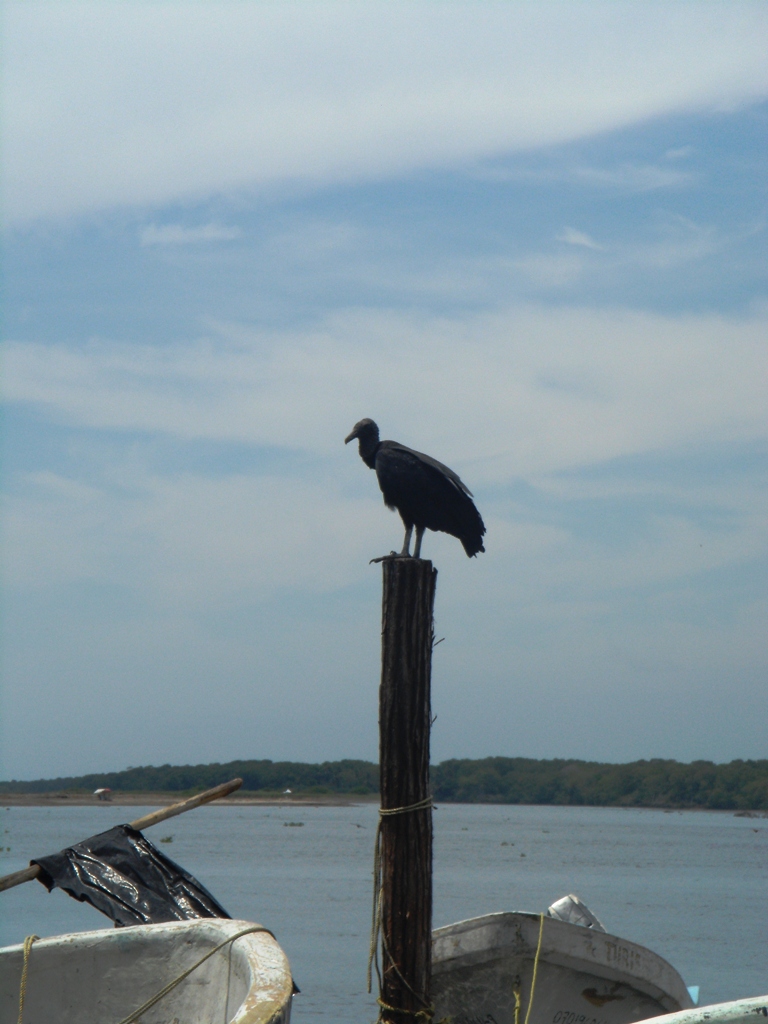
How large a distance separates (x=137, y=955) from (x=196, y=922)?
31 cm

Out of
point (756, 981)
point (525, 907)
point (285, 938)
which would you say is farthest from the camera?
point (525, 907)

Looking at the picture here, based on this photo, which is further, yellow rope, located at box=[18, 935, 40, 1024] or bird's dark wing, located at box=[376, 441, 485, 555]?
bird's dark wing, located at box=[376, 441, 485, 555]

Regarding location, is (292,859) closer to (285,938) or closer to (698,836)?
(285,938)

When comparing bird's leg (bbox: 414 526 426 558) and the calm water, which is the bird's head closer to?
bird's leg (bbox: 414 526 426 558)

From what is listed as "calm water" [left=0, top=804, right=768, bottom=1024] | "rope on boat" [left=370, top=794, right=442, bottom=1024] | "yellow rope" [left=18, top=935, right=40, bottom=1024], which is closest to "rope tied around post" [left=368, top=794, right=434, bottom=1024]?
"rope on boat" [left=370, top=794, right=442, bottom=1024]

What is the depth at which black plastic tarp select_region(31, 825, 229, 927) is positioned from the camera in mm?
5344

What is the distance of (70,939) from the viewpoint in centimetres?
469

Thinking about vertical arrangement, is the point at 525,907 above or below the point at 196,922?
below

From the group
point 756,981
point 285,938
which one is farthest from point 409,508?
point 285,938

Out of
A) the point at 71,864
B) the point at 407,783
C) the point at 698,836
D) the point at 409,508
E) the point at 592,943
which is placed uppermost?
the point at 409,508

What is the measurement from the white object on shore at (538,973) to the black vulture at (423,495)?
2.27 metres

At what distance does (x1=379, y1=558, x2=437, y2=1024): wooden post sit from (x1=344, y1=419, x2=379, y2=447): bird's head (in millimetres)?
2088

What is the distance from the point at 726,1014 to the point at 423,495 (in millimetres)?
4220

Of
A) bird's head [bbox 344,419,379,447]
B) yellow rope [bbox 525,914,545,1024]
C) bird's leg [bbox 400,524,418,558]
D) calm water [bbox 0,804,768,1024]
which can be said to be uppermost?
bird's head [bbox 344,419,379,447]
